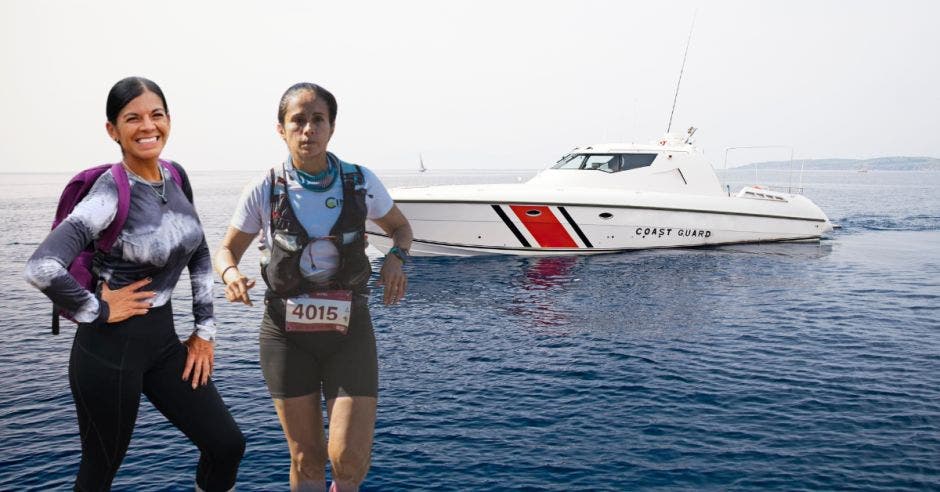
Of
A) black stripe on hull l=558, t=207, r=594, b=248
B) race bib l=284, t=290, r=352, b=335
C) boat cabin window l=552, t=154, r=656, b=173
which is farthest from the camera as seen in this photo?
boat cabin window l=552, t=154, r=656, b=173

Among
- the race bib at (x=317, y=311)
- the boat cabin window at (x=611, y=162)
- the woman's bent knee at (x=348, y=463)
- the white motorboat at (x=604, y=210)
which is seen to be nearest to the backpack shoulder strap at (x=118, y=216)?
the race bib at (x=317, y=311)

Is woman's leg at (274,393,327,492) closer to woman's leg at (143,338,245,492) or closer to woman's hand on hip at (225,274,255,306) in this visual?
woman's leg at (143,338,245,492)

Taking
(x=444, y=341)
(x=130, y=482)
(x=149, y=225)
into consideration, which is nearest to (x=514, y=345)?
(x=444, y=341)

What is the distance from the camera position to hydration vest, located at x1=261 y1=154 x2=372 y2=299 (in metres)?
3.06

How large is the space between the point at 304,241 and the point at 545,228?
1458 cm

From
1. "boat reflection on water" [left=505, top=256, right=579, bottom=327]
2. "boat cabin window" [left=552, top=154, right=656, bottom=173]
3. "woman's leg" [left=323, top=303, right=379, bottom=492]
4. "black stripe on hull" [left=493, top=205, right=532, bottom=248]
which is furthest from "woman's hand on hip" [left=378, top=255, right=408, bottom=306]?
"boat cabin window" [left=552, top=154, right=656, bottom=173]

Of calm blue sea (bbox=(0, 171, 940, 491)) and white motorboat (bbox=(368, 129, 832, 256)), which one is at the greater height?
white motorboat (bbox=(368, 129, 832, 256))

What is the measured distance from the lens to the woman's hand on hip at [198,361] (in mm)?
3027

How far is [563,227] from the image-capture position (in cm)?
1750

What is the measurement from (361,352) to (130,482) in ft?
12.4

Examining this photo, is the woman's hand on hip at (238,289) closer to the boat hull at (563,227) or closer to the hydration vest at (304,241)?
the hydration vest at (304,241)

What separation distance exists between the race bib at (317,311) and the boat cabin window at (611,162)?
16381 millimetres

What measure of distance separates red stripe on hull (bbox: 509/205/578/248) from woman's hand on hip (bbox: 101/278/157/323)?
14.2 m

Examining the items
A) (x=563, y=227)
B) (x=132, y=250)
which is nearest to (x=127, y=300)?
(x=132, y=250)
